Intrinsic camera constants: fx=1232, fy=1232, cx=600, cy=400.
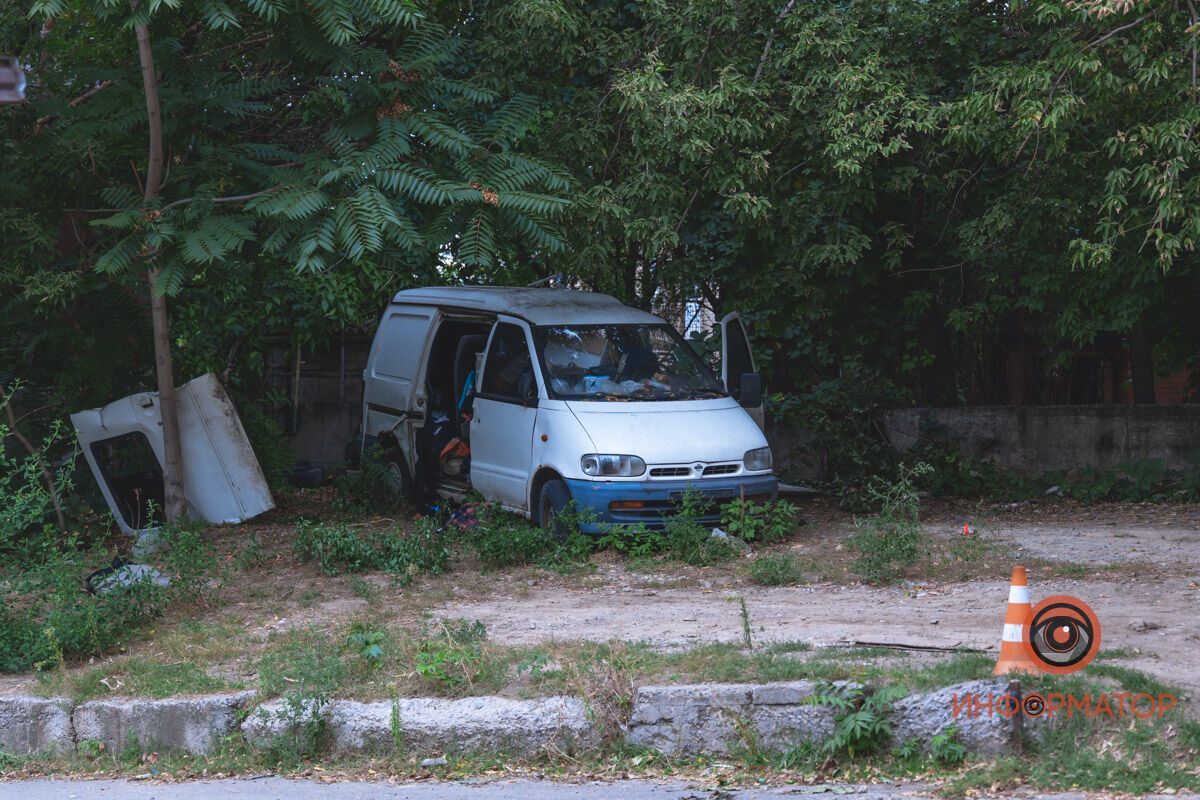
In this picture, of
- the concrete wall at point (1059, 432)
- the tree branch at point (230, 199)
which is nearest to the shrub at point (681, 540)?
the tree branch at point (230, 199)

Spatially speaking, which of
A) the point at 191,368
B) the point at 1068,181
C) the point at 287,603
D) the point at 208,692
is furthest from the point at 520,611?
the point at 191,368

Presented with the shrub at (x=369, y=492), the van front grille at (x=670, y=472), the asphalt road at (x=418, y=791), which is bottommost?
the asphalt road at (x=418, y=791)

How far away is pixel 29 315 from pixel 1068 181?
9167 millimetres

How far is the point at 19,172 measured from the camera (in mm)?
10062

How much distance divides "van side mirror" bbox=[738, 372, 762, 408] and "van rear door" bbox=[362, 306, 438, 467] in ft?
11.3

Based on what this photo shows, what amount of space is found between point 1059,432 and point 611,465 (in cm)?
688

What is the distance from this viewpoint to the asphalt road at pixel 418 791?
5.18 meters

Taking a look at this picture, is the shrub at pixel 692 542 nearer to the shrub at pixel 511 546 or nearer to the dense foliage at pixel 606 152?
the shrub at pixel 511 546

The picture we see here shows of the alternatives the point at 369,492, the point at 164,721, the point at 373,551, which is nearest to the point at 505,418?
the point at 373,551

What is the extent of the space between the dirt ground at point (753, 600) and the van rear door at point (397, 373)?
7.17 ft

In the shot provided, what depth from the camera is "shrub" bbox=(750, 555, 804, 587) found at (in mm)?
8773

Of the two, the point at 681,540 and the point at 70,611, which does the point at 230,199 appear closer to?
the point at 70,611

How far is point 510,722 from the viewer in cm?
587

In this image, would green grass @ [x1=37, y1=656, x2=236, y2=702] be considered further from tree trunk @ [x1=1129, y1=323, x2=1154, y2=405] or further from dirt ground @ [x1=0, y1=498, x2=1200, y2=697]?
tree trunk @ [x1=1129, y1=323, x2=1154, y2=405]
